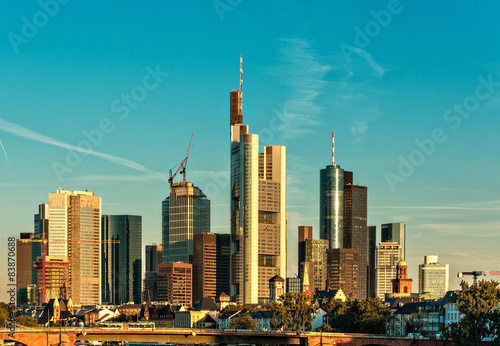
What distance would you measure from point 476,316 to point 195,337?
48.6 m

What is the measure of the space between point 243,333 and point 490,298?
44177 mm

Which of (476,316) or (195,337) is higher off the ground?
(476,316)

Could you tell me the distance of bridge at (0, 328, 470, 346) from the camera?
156500mm

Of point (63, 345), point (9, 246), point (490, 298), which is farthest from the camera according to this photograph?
point (490, 298)

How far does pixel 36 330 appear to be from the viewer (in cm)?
15700

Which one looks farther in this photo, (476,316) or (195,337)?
(195,337)

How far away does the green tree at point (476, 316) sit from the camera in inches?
6220

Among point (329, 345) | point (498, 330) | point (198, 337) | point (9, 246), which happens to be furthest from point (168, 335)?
point (498, 330)

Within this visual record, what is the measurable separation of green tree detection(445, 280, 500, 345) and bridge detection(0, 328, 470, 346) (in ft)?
19.1

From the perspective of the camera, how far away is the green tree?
158000 millimetres

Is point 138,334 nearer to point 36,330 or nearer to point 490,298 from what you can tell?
point 36,330

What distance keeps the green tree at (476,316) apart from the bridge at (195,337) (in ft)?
19.1

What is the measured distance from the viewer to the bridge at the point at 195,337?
513ft

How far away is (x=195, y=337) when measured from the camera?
16588 cm
